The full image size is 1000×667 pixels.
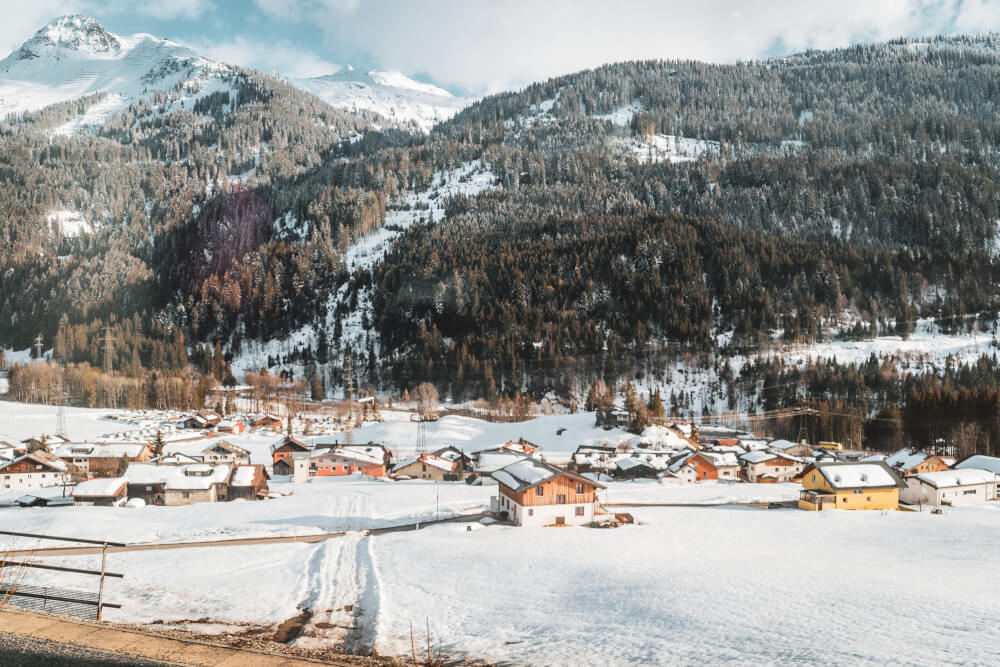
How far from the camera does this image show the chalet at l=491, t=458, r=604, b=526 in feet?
119

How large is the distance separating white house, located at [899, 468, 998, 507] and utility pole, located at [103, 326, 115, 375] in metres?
153

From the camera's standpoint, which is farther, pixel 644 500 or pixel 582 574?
pixel 644 500

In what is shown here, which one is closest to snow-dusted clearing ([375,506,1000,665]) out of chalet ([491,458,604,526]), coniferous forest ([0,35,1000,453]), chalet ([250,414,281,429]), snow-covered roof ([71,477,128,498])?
chalet ([491,458,604,526])

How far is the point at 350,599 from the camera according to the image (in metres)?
17.0

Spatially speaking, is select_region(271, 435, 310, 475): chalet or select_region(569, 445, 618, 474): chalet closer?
select_region(569, 445, 618, 474): chalet

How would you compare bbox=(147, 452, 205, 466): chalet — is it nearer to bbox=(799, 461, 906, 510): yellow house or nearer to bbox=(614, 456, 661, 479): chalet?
bbox=(614, 456, 661, 479): chalet

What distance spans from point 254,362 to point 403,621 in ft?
519

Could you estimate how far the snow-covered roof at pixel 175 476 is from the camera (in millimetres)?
47128

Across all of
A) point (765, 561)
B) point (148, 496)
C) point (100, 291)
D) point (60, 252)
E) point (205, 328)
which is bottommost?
point (148, 496)

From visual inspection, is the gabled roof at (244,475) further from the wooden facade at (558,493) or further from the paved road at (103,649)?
the paved road at (103,649)

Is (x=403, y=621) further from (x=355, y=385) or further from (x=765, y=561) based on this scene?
(x=355, y=385)

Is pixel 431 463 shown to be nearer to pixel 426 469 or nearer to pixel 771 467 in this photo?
pixel 426 469

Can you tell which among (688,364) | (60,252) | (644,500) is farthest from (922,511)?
(60,252)

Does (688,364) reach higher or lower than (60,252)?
lower
